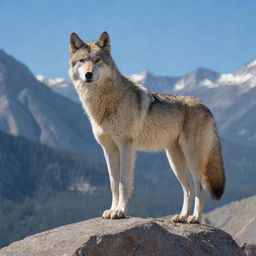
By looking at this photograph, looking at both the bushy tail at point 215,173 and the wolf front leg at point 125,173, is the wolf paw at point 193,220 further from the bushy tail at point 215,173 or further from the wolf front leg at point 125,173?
the wolf front leg at point 125,173

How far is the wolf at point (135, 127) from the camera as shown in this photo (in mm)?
18375

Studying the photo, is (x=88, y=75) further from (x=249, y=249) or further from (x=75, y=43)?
(x=249, y=249)

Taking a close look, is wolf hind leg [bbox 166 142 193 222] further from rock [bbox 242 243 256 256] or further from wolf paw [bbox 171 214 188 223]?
rock [bbox 242 243 256 256]

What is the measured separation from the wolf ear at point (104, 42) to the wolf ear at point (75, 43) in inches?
18.8

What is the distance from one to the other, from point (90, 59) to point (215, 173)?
17.9ft

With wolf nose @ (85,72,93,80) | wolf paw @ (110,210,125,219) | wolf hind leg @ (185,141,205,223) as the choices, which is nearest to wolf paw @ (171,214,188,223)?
wolf hind leg @ (185,141,205,223)

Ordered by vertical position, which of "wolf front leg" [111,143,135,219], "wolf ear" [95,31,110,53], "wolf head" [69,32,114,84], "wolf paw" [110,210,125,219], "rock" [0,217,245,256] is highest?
"wolf ear" [95,31,110,53]

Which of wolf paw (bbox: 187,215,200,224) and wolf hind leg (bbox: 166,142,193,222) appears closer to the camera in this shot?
wolf paw (bbox: 187,215,200,224)

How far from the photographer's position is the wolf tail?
65.3ft

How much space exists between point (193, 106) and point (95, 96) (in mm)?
3293

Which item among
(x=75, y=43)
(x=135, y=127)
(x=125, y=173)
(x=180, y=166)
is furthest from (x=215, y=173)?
(x=75, y=43)

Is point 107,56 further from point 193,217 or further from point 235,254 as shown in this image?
point 235,254

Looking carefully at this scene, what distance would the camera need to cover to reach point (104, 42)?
19047 millimetres

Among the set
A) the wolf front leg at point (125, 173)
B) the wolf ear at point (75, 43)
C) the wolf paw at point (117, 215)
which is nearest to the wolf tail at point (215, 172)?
the wolf front leg at point (125, 173)
